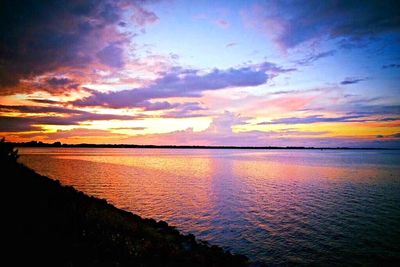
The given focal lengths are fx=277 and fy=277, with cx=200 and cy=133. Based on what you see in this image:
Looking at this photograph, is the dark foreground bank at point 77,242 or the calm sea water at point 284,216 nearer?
the dark foreground bank at point 77,242

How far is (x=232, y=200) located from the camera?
37.4 meters

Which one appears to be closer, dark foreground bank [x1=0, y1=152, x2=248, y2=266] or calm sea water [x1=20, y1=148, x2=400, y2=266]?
dark foreground bank [x1=0, y1=152, x2=248, y2=266]

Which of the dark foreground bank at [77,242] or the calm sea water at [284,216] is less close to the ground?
the dark foreground bank at [77,242]

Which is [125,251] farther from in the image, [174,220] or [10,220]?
[174,220]

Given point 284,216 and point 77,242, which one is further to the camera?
point 284,216

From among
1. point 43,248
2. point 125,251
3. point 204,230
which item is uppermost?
point 43,248

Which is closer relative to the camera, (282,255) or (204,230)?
(282,255)

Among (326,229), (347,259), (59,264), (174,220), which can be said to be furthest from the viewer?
(174,220)

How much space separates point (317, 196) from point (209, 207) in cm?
1623

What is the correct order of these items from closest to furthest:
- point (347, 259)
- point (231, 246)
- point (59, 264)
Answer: point (59, 264)
point (347, 259)
point (231, 246)

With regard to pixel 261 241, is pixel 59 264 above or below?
above

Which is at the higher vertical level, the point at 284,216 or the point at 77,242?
the point at 77,242

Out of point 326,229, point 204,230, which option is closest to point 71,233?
point 204,230

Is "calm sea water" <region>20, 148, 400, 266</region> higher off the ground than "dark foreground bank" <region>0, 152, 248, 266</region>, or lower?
lower
